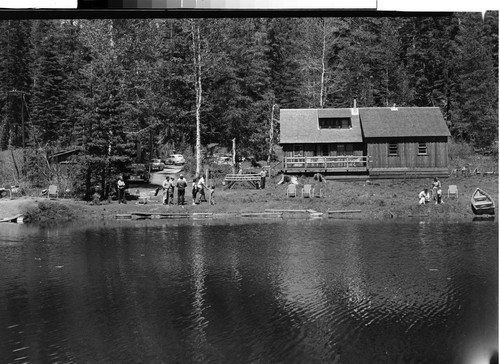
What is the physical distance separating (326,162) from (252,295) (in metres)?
11.0

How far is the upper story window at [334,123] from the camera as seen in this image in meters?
19.5

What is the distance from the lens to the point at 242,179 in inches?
715

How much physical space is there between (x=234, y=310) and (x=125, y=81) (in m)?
11.0

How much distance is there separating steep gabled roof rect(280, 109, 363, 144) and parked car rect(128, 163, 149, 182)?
4844 millimetres

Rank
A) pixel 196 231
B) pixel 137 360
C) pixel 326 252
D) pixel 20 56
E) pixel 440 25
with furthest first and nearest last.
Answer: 1. pixel 196 231
2. pixel 326 252
3. pixel 20 56
4. pixel 440 25
5. pixel 137 360

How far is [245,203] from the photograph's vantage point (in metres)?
17.1

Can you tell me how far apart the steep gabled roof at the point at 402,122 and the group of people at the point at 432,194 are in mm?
1581

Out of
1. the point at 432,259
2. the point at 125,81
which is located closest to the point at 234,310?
the point at 432,259

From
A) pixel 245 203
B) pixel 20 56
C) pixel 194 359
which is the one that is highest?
pixel 20 56

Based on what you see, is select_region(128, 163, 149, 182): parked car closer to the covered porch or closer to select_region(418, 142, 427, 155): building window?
the covered porch

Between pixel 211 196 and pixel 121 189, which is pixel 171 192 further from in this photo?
pixel 121 189

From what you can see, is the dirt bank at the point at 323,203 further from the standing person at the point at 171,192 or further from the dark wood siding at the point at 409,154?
the dark wood siding at the point at 409,154

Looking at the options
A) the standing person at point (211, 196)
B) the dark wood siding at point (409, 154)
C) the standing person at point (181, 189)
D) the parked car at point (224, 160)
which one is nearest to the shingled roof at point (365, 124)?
the dark wood siding at point (409, 154)

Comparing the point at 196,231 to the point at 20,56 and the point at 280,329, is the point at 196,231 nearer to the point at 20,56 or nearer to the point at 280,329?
the point at 20,56
